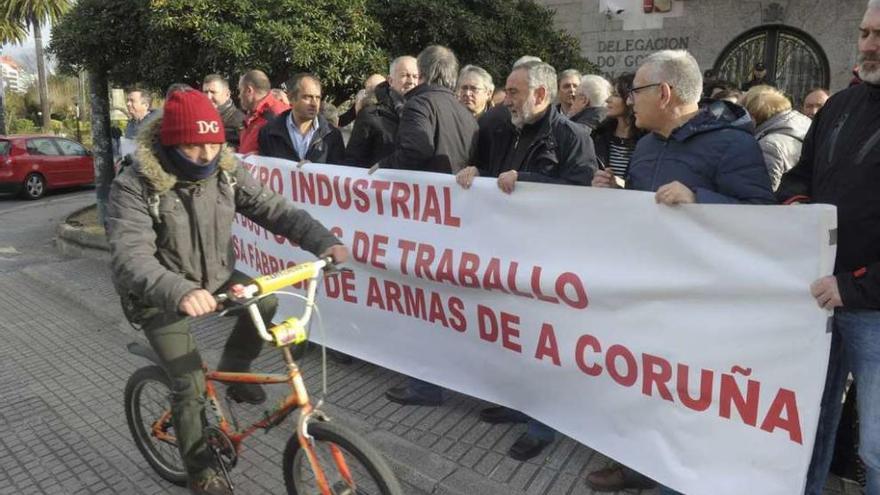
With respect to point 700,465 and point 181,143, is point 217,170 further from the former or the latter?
point 700,465

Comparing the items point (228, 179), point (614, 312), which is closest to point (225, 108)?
point (228, 179)

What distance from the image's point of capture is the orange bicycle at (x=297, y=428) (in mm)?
2180

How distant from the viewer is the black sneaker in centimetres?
279

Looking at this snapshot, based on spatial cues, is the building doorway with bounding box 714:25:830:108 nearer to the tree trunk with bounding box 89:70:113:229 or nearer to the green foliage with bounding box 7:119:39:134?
the tree trunk with bounding box 89:70:113:229

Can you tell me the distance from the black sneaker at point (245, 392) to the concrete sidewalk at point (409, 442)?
0.48 m

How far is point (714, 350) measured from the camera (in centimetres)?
241

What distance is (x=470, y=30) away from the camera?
7.44m

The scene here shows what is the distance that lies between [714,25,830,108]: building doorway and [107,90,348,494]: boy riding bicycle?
982 centimetres

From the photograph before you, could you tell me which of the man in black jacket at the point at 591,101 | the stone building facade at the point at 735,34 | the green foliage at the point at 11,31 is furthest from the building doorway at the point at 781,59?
the green foliage at the point at 11,31

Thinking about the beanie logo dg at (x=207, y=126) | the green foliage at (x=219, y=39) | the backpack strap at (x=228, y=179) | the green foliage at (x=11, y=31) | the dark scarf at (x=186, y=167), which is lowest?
the backpack strap at (x=228, y=179)

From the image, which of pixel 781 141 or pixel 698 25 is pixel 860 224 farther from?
pixel 698 25

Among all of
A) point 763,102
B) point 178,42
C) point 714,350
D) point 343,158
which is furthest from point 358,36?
point 714,350

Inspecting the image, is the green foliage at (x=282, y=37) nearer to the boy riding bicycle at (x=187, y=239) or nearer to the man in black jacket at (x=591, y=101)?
the man in black jacket at (x=591, y=101)

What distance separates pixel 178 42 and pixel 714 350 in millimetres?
6679
